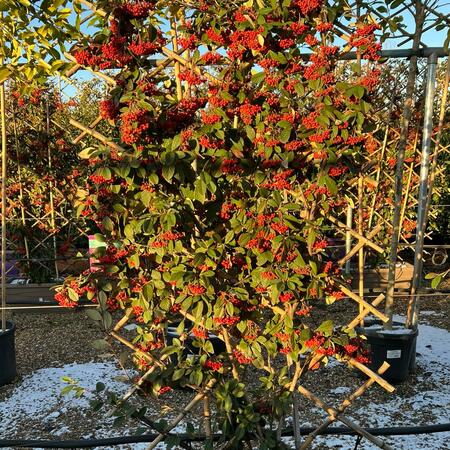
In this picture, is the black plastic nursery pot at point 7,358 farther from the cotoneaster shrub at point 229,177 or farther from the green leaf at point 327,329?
the green leaf at point 327,329

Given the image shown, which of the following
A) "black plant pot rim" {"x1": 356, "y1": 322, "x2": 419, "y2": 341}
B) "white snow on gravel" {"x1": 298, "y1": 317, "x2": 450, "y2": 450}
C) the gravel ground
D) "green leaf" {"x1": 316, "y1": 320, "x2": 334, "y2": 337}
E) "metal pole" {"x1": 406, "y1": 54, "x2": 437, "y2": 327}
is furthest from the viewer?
"black plant pot rim" {"x1": 356, "y1": 322, "x2": 419, "y2": 341}

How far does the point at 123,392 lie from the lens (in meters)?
3.20

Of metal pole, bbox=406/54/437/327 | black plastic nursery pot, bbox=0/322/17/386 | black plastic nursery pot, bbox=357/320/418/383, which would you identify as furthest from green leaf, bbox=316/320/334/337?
black plastic nursery pot, bbox=0/322/17/386

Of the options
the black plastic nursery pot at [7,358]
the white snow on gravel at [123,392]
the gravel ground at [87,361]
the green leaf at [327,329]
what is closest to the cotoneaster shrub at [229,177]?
the green leaf at [327,329]

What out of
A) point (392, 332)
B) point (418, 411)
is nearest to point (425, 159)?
point (392, 332)

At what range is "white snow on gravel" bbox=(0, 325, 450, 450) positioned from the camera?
255 cm

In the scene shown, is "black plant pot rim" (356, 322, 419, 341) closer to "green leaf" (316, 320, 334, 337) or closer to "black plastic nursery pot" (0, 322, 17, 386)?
"green leaf" (316, 320, 334, 337)

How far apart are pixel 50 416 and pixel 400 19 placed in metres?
2.89

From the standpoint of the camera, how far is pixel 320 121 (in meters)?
1.40

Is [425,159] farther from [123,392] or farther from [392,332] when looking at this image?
[123,392]

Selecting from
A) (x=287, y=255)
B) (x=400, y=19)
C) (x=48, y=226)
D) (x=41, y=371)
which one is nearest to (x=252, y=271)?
(x=287, y=255)

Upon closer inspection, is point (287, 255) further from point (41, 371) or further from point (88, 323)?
point (88, 323)

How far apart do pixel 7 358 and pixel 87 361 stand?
2.05 feet

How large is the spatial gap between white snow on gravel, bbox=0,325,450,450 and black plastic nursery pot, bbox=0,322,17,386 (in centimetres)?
11
